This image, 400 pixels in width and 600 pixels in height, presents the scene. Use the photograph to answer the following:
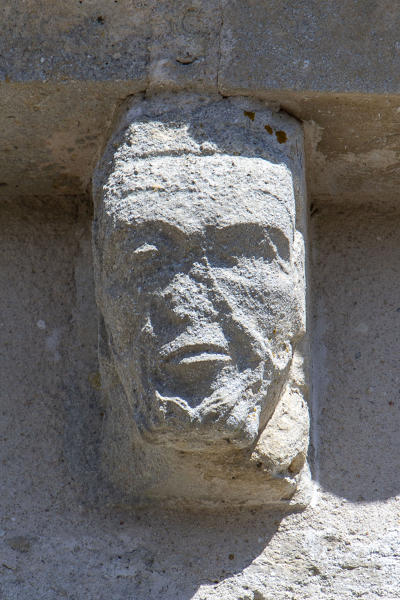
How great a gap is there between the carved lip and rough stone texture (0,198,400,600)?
0.39 meters

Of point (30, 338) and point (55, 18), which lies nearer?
point (55, 18)

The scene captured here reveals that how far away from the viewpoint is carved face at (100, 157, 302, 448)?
1.48 m

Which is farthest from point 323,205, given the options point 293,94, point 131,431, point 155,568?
point 155,568

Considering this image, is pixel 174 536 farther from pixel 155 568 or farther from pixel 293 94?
pixel 293 94

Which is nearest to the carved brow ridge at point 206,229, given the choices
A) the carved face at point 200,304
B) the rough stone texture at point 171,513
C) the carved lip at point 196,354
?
the carved face at point 200,304

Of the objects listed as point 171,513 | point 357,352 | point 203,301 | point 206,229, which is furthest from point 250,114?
point 171,513

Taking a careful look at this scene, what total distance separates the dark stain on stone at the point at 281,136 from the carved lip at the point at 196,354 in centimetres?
41

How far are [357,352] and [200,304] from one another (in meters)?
0.49

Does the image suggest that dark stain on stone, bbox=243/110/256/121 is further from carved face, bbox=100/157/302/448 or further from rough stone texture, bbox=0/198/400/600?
rough stone texture, bbox=0/198/400/600

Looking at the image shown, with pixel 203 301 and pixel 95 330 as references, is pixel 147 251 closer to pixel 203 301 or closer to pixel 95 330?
pixel 203 301

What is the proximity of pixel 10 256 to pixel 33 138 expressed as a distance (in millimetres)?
276

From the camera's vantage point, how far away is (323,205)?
1977 mm

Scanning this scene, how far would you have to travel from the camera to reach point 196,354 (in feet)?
4.86

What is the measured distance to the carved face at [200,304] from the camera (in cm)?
Answer: 148
